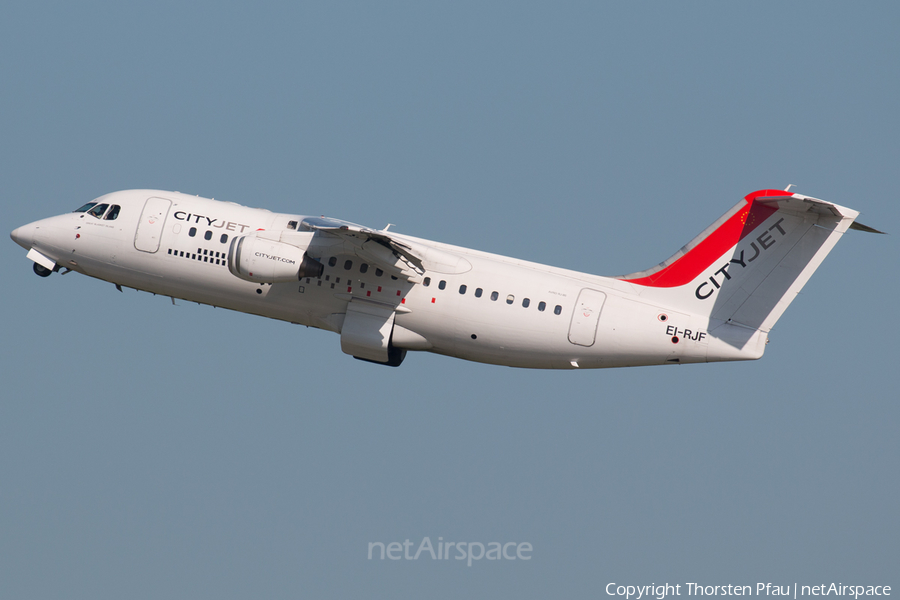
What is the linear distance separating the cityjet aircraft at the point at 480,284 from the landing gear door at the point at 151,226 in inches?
1.2

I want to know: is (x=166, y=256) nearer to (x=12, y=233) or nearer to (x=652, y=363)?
(x=12, y=233)

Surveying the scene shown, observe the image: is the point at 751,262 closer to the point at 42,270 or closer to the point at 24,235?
the point at 42,270

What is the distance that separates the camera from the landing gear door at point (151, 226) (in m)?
26.0

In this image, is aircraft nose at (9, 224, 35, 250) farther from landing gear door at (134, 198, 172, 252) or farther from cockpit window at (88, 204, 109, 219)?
landing gear door at (134, 198, 172, 252)

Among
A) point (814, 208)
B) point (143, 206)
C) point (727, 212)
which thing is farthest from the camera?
point (143, 206)

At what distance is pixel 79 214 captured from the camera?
27016 millimetres

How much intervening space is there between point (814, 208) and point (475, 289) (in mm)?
6966

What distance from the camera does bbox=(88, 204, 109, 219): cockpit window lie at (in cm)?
2675

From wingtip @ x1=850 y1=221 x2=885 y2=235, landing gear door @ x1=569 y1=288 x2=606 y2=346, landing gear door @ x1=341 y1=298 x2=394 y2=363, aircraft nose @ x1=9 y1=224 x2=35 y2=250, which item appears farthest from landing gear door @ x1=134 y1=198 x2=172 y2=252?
wingtip @ x1=850 y1=221 x2=885 y2=235

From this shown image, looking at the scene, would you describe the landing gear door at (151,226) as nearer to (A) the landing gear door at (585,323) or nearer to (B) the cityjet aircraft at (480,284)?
(B) the cityjet aircraft at (480,284)

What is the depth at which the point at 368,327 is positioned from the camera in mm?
25062

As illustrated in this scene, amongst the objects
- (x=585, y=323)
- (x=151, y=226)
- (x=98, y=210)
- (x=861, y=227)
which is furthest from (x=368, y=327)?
(x=861, y=227)

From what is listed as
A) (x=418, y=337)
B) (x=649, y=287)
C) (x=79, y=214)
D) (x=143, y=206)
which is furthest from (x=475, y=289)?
(x=79, y=214)

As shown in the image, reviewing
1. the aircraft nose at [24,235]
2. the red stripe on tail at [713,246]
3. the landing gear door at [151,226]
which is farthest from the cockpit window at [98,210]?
the red stripe on tail at [713,246]
